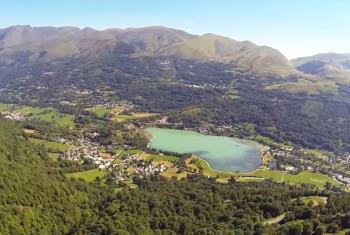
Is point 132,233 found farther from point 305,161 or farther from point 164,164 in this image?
point 305,161

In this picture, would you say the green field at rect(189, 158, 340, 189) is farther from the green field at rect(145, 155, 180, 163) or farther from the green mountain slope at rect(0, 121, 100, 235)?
the green mountain slope at rect(0, 121, 100, 235)

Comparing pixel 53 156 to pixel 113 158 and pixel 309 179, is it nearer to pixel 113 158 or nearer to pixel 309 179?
pixel 113 158

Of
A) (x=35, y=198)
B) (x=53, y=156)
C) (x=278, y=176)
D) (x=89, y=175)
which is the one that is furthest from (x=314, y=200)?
(x=53, y=156)

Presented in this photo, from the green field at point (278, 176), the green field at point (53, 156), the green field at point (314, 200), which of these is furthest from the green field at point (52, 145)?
the green field at point (314, 200)

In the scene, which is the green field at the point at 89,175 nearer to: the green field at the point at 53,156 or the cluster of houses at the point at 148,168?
the cluster of houses at the point at 148,168

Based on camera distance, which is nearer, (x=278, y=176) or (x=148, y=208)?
(x=148, y=208)

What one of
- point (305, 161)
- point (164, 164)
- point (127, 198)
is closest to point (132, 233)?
point (127, 198)

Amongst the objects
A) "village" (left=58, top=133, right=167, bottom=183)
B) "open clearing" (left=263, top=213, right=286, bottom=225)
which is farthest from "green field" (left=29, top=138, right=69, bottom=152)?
"open clearing" (left=263, top=213, right=286, bottom=225)

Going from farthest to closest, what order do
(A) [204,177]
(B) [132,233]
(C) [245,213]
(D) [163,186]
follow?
1. (A) [204,177]
2. (D) [163,186]
3. (C) [245,213]
4. (B) [132,233]
